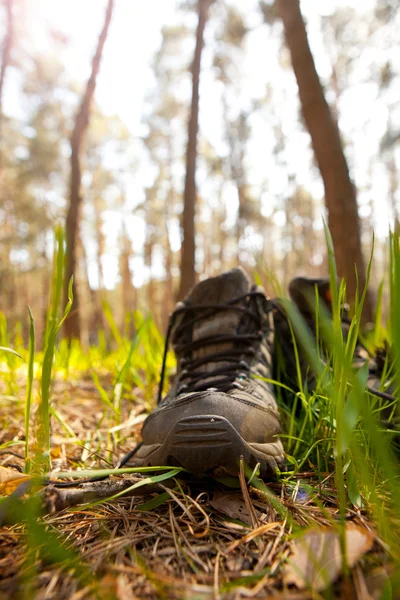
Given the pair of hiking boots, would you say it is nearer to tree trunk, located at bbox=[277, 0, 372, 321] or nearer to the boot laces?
the boot laces

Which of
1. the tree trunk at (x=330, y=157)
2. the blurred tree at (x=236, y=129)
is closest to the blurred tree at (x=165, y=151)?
the blurred tree at (x=236, y=129)

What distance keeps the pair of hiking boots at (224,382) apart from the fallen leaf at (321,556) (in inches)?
8.7

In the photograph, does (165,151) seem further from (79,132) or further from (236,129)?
(79,132)

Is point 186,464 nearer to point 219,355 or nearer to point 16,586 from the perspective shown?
point 16,586

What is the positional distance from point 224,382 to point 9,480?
0.58 m

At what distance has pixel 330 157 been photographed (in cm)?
278

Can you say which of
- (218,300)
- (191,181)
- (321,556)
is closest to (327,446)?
(321,556)

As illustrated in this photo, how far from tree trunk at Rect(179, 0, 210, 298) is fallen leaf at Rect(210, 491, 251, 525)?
15.5ft

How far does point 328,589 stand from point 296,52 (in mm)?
3510

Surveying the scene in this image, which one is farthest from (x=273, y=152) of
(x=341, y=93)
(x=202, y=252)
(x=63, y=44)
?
(x=63, y=44)

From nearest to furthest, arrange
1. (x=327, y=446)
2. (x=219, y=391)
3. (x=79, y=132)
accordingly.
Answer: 1. (x=327, y=446)
2. (x=219, y=391)
3. (x=79, y=132)

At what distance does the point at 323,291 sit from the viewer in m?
1.40

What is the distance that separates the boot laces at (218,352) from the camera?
111cm

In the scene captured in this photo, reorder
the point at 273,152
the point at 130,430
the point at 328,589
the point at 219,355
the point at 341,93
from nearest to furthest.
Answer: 1. the point at 328,589
2. the point at 219,355
3. the point at 130,430
4. the point at 341,93
5. the point at 273,152
